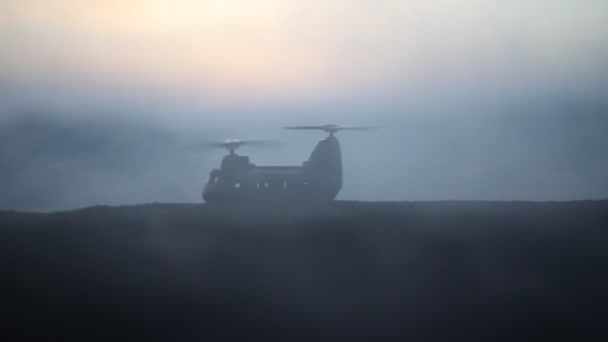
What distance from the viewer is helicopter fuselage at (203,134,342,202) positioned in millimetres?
45938

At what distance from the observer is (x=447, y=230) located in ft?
107

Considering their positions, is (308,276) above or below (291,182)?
below

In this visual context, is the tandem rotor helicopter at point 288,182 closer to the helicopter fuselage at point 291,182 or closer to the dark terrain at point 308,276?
the helicopter fuselage at point 291,182

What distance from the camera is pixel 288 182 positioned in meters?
46.1

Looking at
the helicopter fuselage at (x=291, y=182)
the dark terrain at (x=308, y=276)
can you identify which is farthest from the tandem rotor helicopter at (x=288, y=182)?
the dark terrain at (x=308, y=276)

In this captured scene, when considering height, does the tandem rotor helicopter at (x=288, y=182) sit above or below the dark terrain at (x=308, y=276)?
above

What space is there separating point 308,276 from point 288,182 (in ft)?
61.0

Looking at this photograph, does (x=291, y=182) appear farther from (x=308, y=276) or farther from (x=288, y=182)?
(x=308, y=276)

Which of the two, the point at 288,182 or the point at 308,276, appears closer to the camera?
the point at 308,276

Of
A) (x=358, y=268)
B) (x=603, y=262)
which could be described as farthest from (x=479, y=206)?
(x=358, y=268)

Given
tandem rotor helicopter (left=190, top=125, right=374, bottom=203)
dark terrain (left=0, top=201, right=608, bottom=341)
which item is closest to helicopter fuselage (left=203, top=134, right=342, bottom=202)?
tandem rotor helicopter (left=190, top=125, right=374, bottom=203)

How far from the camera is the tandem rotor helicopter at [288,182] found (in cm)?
4594

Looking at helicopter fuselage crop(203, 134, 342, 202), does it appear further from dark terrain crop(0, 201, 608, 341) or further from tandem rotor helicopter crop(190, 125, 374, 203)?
dark terrain crop(0, 201, 608, 341)

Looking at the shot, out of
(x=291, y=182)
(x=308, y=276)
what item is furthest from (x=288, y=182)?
(x=308, y=276)
